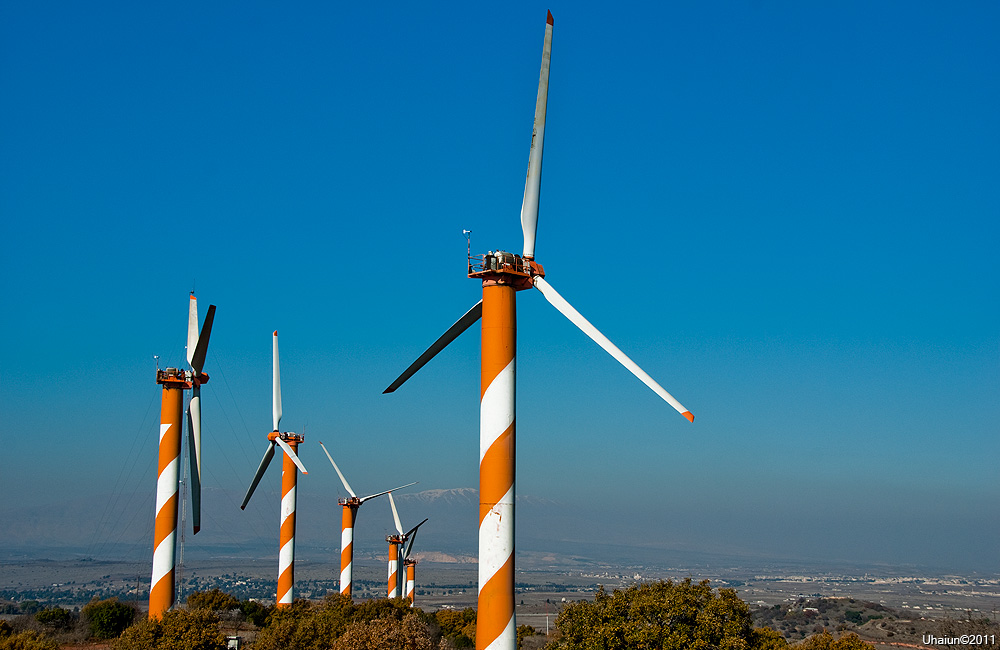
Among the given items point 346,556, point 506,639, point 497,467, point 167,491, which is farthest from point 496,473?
point 346,556

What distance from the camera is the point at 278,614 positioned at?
6500cm

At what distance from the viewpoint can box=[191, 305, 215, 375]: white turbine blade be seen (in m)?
45.1

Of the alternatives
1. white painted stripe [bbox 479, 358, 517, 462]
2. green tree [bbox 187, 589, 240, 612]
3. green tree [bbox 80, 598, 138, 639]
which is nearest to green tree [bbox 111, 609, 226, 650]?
white painted stripe [bbox 479, 358, 517, 462]

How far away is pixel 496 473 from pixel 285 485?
49599 millimetres

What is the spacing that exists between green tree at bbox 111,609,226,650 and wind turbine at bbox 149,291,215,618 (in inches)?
50.8

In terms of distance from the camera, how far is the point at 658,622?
37.4m

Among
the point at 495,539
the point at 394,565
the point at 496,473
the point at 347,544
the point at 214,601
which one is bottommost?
the point at 214,601

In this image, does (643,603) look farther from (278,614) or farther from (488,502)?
(278,614)

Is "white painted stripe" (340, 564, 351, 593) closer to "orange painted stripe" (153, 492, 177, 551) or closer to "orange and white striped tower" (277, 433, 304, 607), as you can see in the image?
"orange and white striped tower" (277, 433, 304, 607)

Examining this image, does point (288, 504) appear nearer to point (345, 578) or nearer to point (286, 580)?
point (286, 580)

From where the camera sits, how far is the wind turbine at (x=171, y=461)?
45031 mm

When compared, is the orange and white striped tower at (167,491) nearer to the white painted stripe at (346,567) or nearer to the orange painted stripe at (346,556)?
the white painted stripe at (346,567)

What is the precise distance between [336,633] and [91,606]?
30.2m

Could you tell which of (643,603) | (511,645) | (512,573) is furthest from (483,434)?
(643,603)
